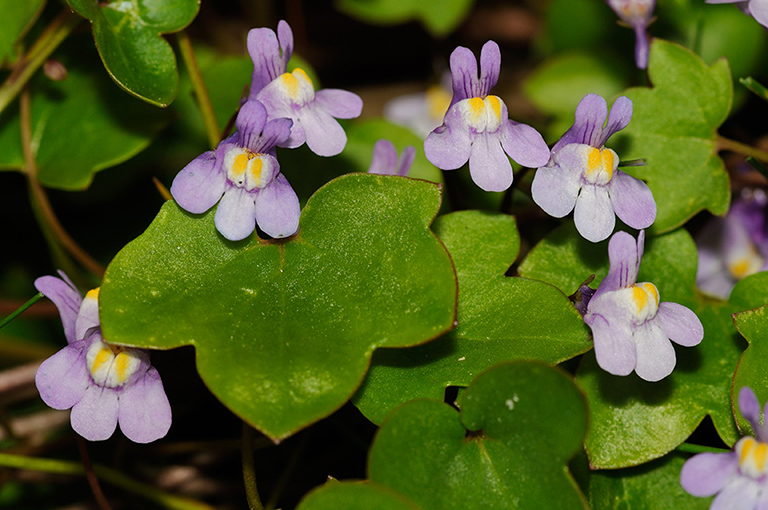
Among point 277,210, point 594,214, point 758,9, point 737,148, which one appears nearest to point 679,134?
point 737,148

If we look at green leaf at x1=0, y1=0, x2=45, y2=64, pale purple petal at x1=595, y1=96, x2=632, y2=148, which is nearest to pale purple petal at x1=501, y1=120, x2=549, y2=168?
pale purple petal at x1=595, y1=96, x2=632, y2=148

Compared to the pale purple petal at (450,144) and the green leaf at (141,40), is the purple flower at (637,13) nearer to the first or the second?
the pale purple petal at (450,144)

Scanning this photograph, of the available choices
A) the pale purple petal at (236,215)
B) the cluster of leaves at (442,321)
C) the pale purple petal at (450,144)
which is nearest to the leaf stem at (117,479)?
the cluster of leaves at (442,321)

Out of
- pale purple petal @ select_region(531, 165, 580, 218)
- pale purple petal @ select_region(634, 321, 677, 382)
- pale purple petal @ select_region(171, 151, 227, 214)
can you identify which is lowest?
pale purple petal @ select_region(634, 321, 677, 382)

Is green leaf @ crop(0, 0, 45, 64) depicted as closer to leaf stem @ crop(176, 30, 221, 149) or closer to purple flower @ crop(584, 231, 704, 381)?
leaf stem @ crop(176, 30, 221, 149)

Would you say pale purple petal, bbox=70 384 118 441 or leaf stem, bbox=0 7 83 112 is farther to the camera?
leaf stem, bbox=0 7 83 112

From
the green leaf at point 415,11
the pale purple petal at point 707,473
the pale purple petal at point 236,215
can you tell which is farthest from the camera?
the green leaf at point 415,11

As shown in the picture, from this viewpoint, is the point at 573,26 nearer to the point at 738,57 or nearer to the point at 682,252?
the point at 738,57
